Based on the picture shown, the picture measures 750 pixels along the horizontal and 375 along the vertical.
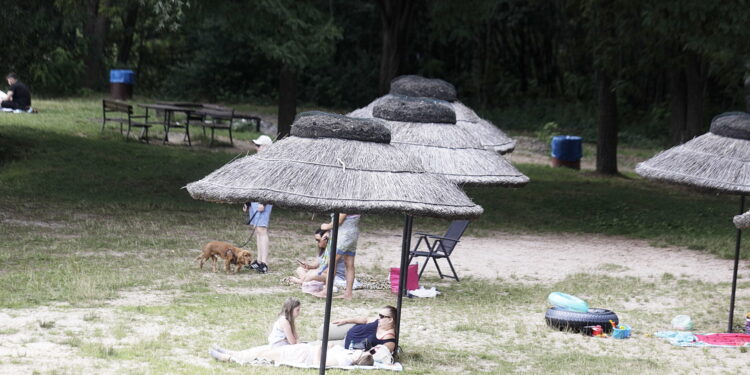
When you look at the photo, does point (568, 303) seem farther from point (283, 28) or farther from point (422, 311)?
point (283, 28)

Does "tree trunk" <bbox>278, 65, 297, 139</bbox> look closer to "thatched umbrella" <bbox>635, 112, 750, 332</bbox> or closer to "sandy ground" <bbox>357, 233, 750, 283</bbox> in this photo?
"sandy ground" <bbox>357, 233, 750, 283</bbox>

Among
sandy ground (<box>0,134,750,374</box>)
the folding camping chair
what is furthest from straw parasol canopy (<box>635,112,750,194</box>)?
the folding camping chair

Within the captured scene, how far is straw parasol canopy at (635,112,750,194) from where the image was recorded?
37.2 ft

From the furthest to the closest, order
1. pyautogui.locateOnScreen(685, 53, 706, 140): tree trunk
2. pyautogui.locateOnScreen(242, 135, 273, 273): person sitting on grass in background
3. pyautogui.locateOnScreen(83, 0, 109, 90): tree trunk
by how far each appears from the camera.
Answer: pyautogui.locateOnScreen(83, 0, 109, 90): tree trunk → pyautogui.locateOnScreen(685, 53, 706, 140): tree trunk → pyautogui.locateOnScreen(242, 135, 273, 273): person sitting on grass in background

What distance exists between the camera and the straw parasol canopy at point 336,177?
813 cm

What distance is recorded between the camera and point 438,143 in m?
11.8

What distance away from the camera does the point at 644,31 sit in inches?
860

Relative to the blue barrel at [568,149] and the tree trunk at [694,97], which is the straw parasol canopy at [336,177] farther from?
the blue barrel at [568,149]

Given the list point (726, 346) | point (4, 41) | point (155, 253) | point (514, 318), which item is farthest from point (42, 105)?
point (726, 346)

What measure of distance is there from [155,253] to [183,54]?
1276 inches

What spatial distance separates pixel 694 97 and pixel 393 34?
8176mm

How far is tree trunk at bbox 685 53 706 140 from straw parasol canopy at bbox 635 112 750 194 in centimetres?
1206

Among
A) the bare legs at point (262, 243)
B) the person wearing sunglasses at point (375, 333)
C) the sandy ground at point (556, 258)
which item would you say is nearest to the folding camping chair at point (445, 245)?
the sandy ground at point (556, 258)

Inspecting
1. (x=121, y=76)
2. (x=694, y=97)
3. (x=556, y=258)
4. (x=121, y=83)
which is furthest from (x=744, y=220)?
(x=121, y=83)
